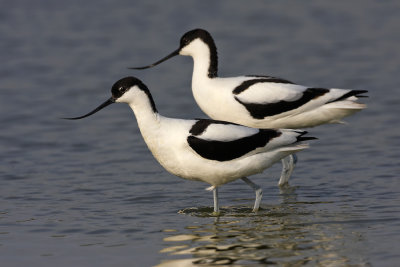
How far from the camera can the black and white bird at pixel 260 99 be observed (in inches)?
431

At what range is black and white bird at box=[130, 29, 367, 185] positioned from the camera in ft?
35.9

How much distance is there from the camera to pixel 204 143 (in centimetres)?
929

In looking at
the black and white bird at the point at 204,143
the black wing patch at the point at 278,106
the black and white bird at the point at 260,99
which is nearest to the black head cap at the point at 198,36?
the black and white bird at the point at 260,99

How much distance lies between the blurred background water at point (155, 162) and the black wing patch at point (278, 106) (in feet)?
2.95

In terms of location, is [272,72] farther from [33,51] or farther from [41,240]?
[41,240]

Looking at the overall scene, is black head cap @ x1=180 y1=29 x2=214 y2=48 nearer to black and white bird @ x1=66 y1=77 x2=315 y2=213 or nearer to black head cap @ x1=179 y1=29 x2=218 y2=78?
black head cap @ x1=179 y1=29 x2=218 y2=78

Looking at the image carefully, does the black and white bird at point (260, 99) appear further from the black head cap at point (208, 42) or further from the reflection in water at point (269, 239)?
the reflection in water at point (269, 239)

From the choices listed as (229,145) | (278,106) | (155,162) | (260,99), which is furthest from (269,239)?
(155,162)

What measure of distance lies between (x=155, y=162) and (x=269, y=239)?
410 centimetres

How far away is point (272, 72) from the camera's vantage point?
1723 cm

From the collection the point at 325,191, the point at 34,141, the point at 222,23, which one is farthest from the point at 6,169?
the point at 222,23

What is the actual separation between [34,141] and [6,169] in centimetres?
163

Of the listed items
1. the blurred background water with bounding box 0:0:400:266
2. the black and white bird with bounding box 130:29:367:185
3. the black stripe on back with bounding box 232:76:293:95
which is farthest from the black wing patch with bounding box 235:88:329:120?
the blurred background water with bounding box 0:0:400:266

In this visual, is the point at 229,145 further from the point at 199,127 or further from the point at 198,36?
the point at 198,36
